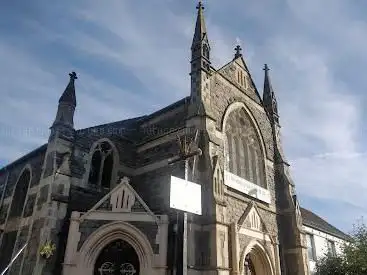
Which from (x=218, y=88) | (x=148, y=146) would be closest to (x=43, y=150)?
(x=148, y=146)

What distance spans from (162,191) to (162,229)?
2.91m

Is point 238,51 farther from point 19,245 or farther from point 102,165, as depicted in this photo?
point 19,245

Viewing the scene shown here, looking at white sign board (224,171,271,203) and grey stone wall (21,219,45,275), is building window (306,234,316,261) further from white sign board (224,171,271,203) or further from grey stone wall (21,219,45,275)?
grey stone wall (21,219,45,275)

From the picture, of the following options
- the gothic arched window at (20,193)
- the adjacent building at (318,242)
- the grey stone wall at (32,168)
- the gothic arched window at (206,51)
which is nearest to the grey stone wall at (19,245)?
the grey stone wall at (32,168)

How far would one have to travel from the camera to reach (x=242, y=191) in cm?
1714

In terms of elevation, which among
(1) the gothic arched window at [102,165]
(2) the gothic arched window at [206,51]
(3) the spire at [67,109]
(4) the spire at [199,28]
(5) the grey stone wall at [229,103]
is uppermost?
(4) the spire at [199,28]

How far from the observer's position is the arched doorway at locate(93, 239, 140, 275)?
43.7 ft

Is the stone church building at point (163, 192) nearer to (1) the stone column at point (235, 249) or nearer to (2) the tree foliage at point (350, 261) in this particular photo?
(1) the stone column at point (235, 249)

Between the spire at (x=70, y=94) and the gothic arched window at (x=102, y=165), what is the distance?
255 cm

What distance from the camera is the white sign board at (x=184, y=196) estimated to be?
9797 millimetres

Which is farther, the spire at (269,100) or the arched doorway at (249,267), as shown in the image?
the spire at (269,100)

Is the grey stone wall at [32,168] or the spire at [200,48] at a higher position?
the spire at [200,48]

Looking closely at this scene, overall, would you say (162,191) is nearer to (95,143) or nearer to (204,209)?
(204,209)

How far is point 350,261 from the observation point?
21.1 meters
